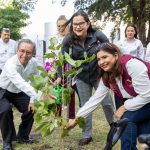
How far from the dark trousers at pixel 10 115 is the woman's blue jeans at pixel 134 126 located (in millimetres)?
1956

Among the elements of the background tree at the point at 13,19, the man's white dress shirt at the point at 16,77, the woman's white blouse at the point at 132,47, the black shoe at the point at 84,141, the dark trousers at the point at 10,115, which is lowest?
the black shoe at the point at 84,141

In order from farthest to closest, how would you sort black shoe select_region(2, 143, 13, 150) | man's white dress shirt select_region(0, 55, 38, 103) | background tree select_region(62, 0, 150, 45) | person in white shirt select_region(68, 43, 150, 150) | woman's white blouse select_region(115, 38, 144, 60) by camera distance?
background tree select_region(62, 0, 150, 45) < woman's white blouse select_region(115, 38, 144, 60) < black shoe select_region(2, 143, 13, 150) < man's white dress shirt select_region(0, 55, 38, 103) < person in white shirt select_region(68, 43, 150, 150)

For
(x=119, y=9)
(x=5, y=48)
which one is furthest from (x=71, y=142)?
(x=119, y=9)

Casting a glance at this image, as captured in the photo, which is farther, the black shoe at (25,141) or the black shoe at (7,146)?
the black shoe at (25,141)

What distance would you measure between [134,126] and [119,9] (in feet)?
54.5

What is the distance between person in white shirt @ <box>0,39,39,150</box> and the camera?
4.48 meters

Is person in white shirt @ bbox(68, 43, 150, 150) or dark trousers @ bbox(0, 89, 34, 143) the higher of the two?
person in white shirt @ bbox(68, 43, 150, 150)

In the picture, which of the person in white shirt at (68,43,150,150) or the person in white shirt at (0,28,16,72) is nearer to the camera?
the person in white shirt at (68,43,150,150)

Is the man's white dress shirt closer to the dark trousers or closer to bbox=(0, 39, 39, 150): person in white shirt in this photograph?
bbox=(0, 39, 39, 150): person in white shirt

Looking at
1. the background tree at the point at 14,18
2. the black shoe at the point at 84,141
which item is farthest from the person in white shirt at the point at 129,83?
the background tree at the point at 14,18

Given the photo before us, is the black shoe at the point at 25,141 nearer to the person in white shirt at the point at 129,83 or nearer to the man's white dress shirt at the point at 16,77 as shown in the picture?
the man's white dress shirt at the point at 16,77

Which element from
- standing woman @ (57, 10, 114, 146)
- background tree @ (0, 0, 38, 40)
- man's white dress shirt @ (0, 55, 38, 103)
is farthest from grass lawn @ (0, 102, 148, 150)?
background tree @ (0, 0, 38, 40)

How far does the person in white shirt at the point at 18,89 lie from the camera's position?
448 cm

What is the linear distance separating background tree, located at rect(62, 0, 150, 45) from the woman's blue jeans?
49.1 feet
